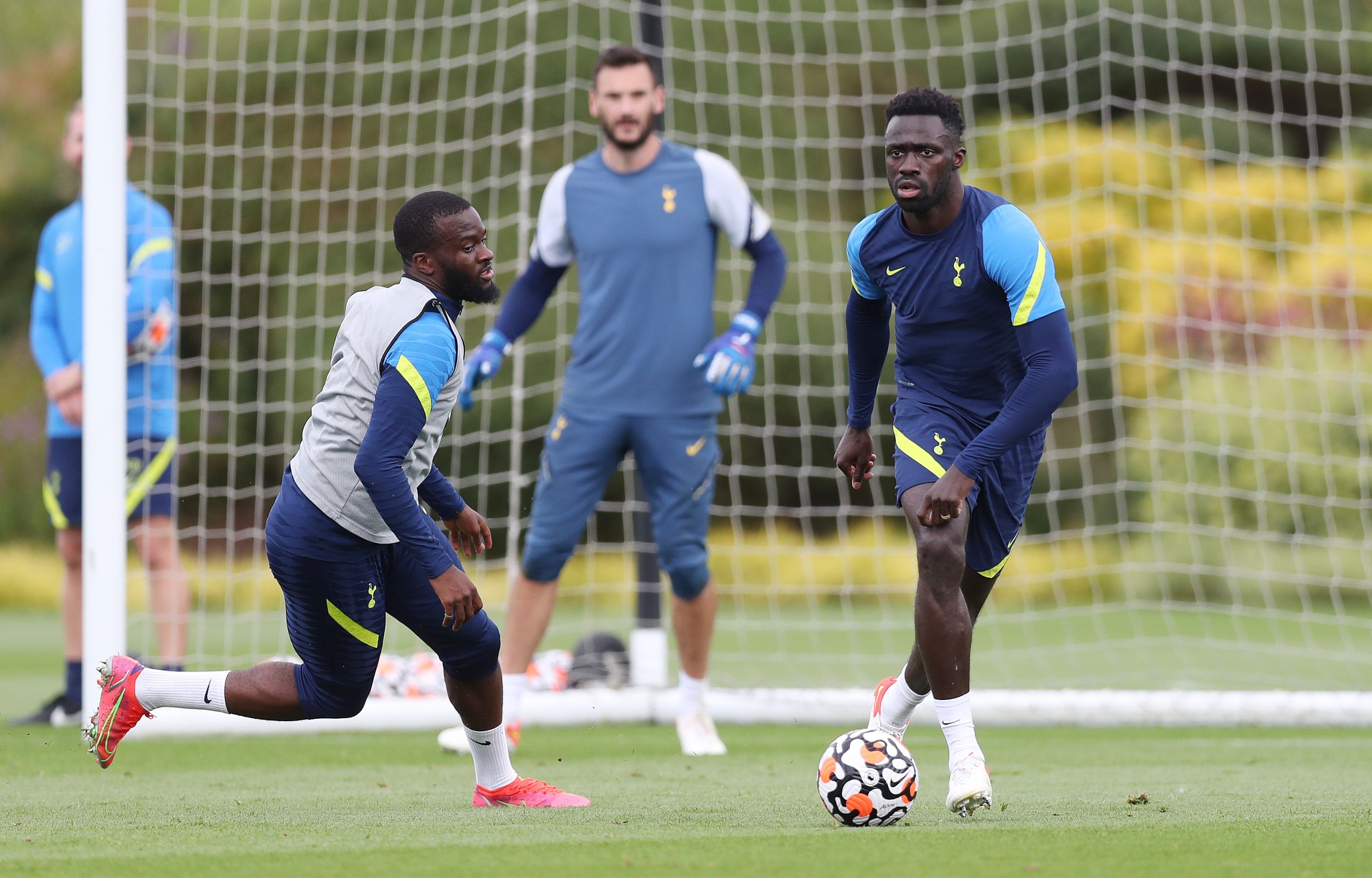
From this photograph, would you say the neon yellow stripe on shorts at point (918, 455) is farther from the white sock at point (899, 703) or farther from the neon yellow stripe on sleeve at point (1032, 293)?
the white sock at point (899, 703)

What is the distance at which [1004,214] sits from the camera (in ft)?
13.9

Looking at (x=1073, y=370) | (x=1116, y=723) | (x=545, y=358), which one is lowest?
(x=1116, y=723)

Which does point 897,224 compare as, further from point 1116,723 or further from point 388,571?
point 1116,723

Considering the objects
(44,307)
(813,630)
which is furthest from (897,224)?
(813,630)

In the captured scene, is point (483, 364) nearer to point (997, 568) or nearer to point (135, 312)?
point (135, 312)

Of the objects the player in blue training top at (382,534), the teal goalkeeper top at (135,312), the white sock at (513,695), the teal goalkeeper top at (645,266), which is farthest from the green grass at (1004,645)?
the player in blue training top at (382,534)

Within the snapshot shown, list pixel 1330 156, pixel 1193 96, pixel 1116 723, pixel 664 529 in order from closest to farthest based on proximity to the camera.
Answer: pixel 664 529
pixel 1116 723
pixel 1330 156
pixel 1193 96

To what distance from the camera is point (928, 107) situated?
4180 mm

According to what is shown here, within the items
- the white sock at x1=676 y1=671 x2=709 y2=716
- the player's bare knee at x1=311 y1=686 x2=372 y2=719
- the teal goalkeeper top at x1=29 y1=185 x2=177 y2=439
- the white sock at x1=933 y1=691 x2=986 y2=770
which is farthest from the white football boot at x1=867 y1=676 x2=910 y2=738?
the teal goalkeeper top at x1=29 y1=185 x2=177 y2=439

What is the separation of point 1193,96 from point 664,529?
1465cm

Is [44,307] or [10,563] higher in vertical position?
[44,307]

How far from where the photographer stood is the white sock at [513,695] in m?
5.74

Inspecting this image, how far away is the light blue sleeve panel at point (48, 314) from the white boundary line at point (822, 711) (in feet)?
5.39

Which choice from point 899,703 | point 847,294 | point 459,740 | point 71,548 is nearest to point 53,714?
point 71,548
